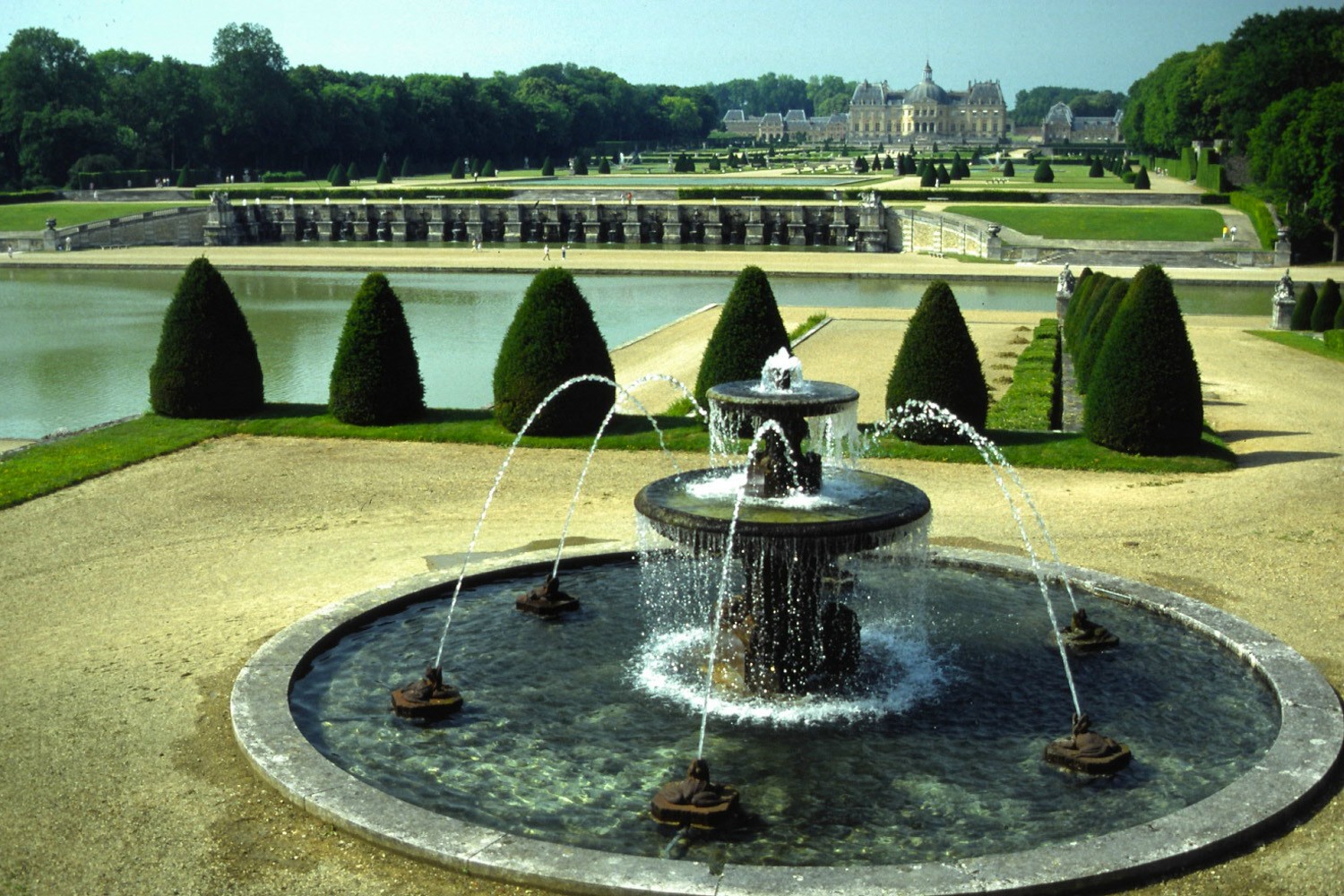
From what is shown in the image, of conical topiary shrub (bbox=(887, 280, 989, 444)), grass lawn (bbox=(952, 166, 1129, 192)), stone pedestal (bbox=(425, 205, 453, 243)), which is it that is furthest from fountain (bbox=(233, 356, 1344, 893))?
stone pedestal (bbox=(425, 205, 453, 243))


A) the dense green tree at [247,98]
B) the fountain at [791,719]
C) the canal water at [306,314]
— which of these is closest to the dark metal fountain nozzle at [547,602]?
the fountain at [791,719]

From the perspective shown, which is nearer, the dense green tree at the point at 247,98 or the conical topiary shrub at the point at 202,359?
the conical topiary shrub at the point at 202,359

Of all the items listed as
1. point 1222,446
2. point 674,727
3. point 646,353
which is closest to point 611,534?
point 674,727

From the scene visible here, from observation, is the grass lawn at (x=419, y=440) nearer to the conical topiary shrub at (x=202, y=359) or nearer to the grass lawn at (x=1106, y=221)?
the conical topiary shrub at (x=202, y=359)

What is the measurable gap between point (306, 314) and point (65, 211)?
3567 cm

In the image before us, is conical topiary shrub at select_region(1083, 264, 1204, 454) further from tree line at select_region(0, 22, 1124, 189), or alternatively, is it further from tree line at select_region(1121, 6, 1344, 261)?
tree line at select_region(0, 22, 1124, 189)

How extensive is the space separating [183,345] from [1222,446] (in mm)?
12734

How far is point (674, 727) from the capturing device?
8281 mm

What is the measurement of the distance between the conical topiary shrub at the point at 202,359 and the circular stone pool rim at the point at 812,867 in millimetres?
10054

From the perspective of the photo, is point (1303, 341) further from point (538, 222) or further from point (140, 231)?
point (140, 231)

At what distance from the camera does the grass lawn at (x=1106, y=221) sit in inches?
1941

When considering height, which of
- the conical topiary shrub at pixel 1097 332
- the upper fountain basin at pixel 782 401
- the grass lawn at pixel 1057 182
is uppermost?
the grass lawn at pixel 1057 182

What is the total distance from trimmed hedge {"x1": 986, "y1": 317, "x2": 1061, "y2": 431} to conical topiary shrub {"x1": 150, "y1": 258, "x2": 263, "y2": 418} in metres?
9.58

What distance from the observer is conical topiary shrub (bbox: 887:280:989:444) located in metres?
16.2
